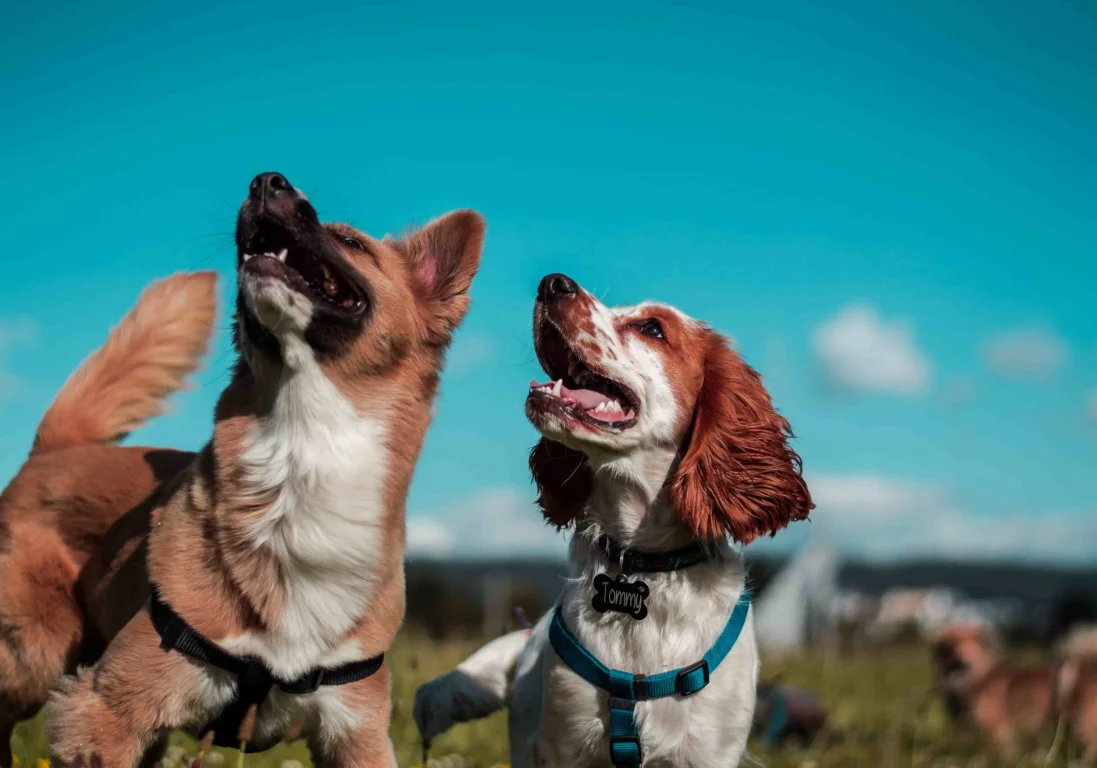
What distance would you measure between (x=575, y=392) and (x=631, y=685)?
1.24 meters

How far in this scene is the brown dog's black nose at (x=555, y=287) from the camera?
4.36m

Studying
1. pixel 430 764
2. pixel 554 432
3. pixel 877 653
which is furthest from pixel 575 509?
pixel 877 653

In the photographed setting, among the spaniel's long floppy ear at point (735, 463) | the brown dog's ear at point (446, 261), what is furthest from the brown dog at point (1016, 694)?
the brown dog's ear at point (446, 261)

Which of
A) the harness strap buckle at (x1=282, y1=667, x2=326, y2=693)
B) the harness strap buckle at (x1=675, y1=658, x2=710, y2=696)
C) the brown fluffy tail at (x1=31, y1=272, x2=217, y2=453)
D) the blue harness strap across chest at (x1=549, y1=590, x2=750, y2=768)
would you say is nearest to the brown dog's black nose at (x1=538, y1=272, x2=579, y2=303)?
the blue harness strap across chest at (x1=549, y1=590, x2=750, y2=768)

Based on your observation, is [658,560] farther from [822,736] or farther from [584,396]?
[822,736]

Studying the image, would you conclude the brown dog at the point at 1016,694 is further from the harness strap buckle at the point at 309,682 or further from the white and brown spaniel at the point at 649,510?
the harness strap buckle at the point at 309,682

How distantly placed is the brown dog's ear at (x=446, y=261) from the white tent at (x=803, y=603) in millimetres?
13496

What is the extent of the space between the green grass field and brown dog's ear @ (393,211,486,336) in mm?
1743

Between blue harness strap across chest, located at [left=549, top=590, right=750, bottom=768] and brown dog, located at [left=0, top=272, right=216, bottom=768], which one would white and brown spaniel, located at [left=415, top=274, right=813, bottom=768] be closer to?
blue harness strap across chest, located at [left=549, top=590, right=750, bottom=768]

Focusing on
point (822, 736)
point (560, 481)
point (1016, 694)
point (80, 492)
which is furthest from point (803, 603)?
point (80, 492)

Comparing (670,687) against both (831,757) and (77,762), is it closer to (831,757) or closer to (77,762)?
(77,762)

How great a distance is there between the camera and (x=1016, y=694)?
31.0 feet

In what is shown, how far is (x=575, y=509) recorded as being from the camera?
4586 mm

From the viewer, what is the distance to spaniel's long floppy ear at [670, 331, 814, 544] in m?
4.18
